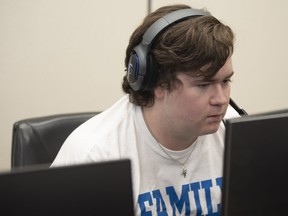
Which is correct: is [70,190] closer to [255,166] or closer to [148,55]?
[255,166]

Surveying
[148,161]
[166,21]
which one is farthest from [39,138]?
[166,21]

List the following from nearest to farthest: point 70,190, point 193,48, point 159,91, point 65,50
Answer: point 70,190, point 193,48, point 159,91, point 65,50

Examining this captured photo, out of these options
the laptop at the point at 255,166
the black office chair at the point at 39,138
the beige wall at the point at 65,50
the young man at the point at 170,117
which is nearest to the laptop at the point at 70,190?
the laptop at the point at 255,166

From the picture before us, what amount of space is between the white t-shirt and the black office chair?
0.06 m

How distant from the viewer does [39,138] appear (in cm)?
117

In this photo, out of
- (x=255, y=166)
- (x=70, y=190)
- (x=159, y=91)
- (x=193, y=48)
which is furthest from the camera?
(x=159, y=91)

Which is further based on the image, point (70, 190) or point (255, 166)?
point (255, 166)

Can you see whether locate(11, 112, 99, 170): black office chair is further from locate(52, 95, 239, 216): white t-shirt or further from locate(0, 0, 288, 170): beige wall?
locate(0, 0, 288, 170): beige wall

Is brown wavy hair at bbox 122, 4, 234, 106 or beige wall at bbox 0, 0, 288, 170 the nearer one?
brown wavy hair at bbox 122, 4, 234, 106

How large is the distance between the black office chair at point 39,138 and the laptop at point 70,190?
658 millimetres

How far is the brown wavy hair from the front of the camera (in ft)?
3.39

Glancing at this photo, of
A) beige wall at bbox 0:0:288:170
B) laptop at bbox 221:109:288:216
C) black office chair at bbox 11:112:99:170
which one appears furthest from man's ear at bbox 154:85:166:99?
beige wall at bbox 0:0:288:170

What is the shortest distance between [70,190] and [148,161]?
661 millimetres

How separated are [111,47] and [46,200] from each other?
1555mm
